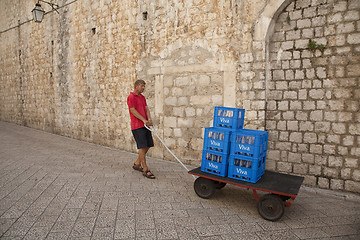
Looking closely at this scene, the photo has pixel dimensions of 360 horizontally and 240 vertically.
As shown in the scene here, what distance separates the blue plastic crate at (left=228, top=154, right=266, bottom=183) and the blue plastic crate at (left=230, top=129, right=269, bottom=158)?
0.07m

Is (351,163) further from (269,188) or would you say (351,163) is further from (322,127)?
(269,188)

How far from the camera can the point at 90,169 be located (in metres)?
5.43

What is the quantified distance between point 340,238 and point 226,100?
3.37 meters

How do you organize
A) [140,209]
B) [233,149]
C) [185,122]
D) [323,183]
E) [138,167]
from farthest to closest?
1. [185,122]
2. [138,167]
3. [323,183]
4. [233,149]
5. [140,209]

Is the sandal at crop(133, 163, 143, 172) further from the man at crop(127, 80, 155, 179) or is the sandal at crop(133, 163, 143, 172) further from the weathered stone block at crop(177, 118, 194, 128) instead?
the weathered stone block at crop(177, 118, 194, 128)

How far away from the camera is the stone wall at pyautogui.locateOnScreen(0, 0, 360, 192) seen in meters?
4.54

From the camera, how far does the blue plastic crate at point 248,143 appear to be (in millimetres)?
3363

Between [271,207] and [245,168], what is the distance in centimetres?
58

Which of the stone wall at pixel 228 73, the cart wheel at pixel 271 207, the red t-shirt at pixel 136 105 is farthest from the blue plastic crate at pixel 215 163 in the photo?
the stone wall at pixel 228 73

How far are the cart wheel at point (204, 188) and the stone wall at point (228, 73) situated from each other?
1906 millimetres

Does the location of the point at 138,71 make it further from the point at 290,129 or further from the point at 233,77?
the point at 290,129

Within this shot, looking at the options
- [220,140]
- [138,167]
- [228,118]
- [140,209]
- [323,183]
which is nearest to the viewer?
[140,209]

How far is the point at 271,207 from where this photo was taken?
10.6 feet

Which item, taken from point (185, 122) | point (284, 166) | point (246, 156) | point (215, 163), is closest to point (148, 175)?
point (215, 163)
